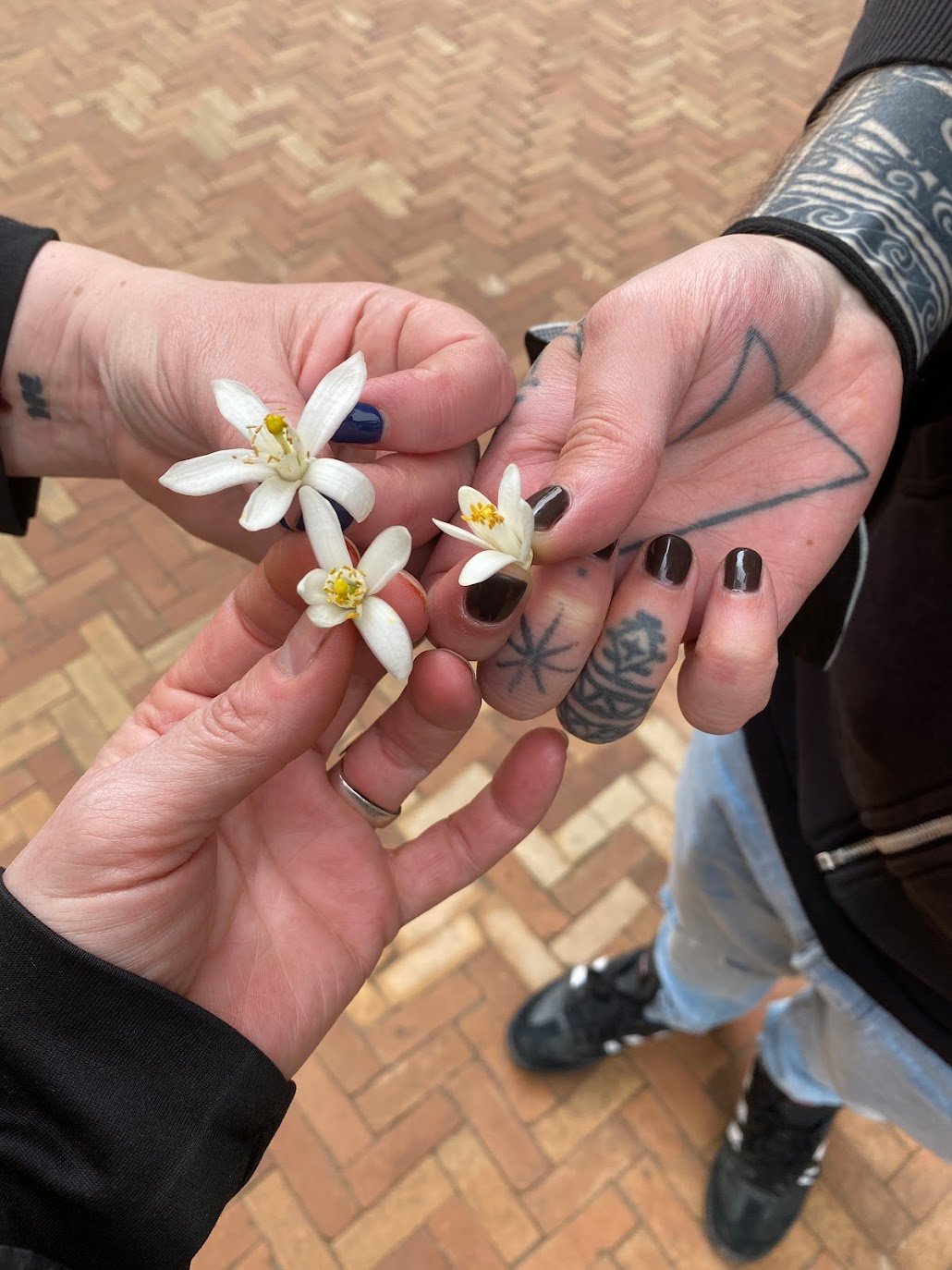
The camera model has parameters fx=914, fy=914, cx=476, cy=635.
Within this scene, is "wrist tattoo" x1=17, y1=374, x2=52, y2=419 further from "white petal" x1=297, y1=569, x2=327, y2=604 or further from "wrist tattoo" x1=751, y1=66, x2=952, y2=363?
"wrist tattoo" x1=751, y1=66, x2=952, y2=363

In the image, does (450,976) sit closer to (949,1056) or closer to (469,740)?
(469,740)

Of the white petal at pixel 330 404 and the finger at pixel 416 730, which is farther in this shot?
the finger at pixel 416 730

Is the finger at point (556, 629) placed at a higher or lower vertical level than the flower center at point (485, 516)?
lower

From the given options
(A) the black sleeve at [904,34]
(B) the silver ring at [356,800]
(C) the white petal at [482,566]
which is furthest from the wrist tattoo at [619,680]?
(A) the black sleeve at [904,34]

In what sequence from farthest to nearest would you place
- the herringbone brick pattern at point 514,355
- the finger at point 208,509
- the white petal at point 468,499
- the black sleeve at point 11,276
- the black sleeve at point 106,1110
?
1. the herringbone brick pattern at point 514,355
2. the finger at point 208,509
3. the black sleeve at point 11,276
4. the white petal at point 468,499
5. the black sleeve at point 106,1110

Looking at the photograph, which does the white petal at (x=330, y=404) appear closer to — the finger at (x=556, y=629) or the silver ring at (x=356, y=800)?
the finger at (x=556, y=629)

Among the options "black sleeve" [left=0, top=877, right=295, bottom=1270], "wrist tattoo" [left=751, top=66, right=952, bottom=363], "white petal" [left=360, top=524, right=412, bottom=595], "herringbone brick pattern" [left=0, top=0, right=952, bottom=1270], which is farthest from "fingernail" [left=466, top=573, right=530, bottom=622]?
"herringbone brick pattern" [left=0, top=0, right=952, bottom=1270]
